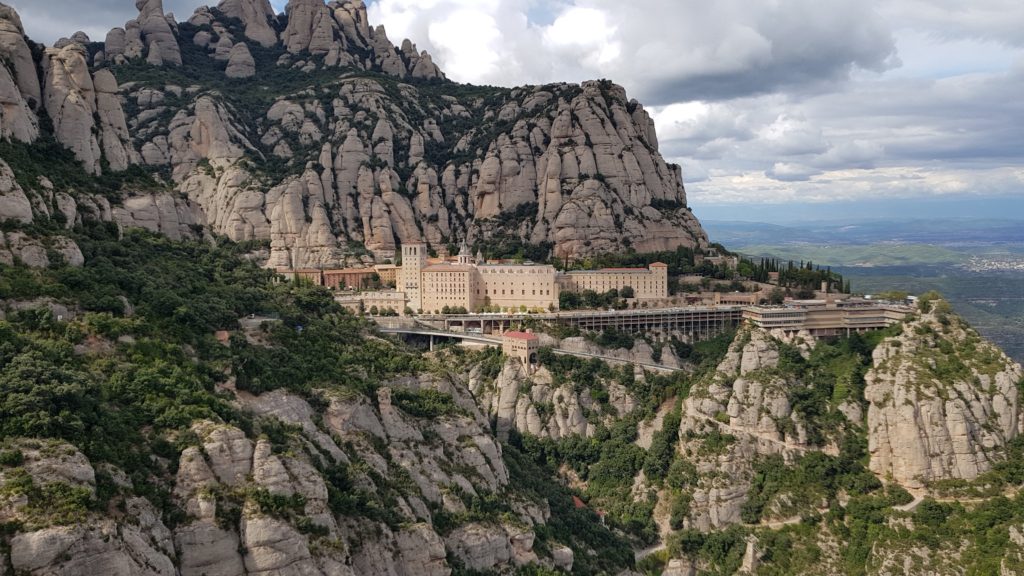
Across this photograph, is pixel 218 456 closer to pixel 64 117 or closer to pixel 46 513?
pixel 46 513

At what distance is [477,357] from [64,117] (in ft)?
162

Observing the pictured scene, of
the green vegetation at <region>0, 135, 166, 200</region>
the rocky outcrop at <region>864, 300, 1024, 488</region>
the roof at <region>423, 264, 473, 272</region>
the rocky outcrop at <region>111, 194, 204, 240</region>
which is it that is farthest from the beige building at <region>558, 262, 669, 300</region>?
the green vegetation at <region>0, 135, 166, 200</region>

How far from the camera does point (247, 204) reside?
13912 centimetres

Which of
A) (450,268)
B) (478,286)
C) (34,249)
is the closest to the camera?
(34,249)

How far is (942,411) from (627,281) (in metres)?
50.1

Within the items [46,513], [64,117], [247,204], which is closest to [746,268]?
[247,204]

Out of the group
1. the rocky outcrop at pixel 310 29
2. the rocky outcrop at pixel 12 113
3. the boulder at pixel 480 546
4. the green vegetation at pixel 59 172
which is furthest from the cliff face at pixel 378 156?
the boulder at pixel 480 546

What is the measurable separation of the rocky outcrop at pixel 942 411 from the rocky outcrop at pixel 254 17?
153661 mm

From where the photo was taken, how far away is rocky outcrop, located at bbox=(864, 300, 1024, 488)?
71.0 meters

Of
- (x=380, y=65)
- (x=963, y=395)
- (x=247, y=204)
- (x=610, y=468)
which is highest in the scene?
(x=380, y=65)

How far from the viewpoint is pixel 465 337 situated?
345 feet

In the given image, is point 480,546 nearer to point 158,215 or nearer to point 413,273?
point 158,215

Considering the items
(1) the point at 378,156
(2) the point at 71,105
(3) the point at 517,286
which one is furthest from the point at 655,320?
(2) the point at 71,105

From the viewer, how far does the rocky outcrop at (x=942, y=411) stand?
71.0 m
